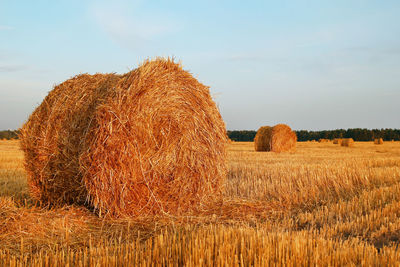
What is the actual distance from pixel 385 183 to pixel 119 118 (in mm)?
5521

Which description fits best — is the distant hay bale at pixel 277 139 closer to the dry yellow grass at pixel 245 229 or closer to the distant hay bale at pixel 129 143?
the dry yellow grass at pixel 245 229

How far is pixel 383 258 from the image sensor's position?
9.80 feet

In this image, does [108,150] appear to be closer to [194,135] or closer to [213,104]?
[194,135]

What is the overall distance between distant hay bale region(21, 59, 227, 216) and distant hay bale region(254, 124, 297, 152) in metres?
12.3

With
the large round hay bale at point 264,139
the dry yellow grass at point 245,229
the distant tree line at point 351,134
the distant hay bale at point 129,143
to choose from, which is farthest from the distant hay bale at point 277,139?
the distant tree line at point 351,134

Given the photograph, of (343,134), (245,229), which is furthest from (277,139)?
(343,134)

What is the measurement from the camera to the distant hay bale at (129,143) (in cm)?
479

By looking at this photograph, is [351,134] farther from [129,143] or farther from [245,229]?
[245,229]

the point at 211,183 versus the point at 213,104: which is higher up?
the point at 213,104

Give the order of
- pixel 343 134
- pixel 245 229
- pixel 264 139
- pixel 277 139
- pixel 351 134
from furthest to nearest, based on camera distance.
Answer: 1. pixel 343 134
2. pixel 351 134
3. pixel 264 139
4. pixel 277 139
5. pixel 245 229

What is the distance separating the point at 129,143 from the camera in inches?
194

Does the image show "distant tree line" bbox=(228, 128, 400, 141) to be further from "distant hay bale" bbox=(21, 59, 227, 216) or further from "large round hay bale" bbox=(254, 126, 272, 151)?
"distant hay bale" bbox=(21, 59, 227, 216)

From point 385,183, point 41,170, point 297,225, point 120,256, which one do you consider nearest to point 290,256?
point 120,256

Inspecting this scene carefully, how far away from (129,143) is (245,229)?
7.10 ft
